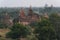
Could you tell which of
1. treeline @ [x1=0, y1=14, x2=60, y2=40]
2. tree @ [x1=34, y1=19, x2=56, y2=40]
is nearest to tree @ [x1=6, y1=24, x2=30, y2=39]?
treeline @ [x1=0, y1=14, x2=60, y2=40]

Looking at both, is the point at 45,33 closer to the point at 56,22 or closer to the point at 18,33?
the point at 18,33

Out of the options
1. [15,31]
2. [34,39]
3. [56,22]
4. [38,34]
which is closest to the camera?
[34,39]

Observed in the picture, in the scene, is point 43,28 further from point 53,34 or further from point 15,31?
point 15,31

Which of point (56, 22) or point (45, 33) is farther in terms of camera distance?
point (56, 22)

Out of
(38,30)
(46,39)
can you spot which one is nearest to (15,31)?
(38,30)

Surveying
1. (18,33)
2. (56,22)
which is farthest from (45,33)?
(56,22)

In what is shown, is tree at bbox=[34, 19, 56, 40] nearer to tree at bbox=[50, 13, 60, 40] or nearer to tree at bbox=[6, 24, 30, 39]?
tree at bbox=[50, 13, 60, 40]

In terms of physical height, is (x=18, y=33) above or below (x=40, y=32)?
below

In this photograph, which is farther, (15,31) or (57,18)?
(57,18)

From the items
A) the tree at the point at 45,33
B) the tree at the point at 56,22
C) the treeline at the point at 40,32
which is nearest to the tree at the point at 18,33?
the treeline at the point at 40,32

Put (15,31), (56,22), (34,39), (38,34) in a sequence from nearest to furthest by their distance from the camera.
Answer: (34,39)
(38,34)
(15,31)
(56,22)

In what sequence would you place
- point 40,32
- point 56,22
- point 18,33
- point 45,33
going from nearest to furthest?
point 45,33, point 40,32, point 18,33, point 56,22
